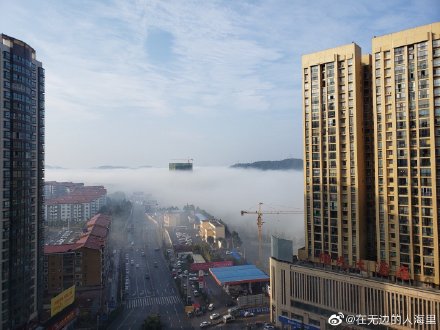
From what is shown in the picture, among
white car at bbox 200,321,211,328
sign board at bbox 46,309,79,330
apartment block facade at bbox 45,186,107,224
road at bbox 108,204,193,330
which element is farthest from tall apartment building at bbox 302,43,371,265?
apartment block facade at bbox 45,186,107,224

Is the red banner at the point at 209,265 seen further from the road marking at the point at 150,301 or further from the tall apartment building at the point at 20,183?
the tall apartment building at the point at 20,183

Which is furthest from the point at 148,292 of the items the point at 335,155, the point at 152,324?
the point at 335,155

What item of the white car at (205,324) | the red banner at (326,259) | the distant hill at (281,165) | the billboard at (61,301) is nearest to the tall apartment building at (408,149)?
the red banner at (326,259)

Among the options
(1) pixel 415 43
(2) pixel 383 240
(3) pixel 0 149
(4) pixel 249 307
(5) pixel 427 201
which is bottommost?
(4) pixel 249 307

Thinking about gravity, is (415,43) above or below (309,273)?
above

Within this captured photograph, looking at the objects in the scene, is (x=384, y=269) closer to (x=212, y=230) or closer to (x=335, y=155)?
(x=335, y=155)

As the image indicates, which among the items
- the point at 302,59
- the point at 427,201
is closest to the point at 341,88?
the point at 302,59

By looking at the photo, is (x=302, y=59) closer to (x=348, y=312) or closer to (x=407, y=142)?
(x=407, y=142)

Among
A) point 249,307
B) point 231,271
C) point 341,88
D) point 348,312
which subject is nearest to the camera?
point 348,312
